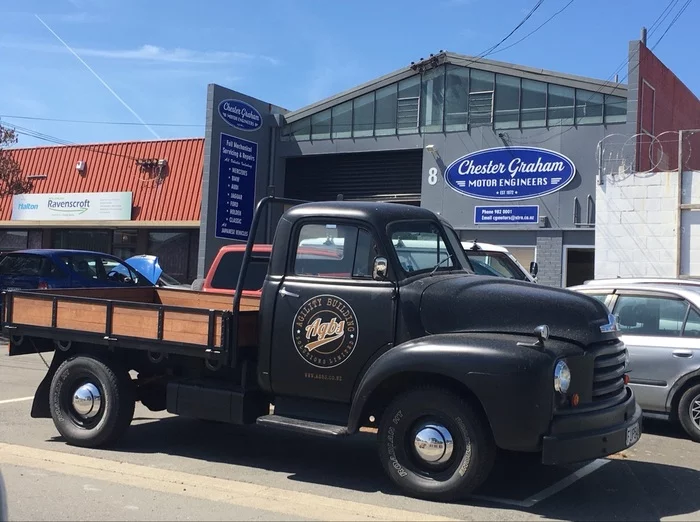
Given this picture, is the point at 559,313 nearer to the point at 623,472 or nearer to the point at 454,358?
the point at 454,358

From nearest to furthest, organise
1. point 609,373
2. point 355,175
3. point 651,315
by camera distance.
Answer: point 609,373 < point 651,315 < point 355,175

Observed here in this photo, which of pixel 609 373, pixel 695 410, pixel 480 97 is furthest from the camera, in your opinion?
pixel 480 97

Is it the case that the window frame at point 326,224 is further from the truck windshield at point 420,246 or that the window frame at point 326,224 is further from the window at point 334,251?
the truck windshield at point 420,246

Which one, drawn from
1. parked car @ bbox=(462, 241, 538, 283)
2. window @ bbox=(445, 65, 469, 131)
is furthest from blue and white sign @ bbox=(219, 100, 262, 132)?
parked car @ bbox=(462, 241, 538, 283)

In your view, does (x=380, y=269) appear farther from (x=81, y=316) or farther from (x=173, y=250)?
(x=173, y=250)

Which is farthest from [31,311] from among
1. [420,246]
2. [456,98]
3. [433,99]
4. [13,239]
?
[13,239]

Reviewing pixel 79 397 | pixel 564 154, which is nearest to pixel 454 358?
pixel 79 397

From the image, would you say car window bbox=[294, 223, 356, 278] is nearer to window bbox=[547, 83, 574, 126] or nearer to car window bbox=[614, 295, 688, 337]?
car window bbox=[614, 295, 688, 337]

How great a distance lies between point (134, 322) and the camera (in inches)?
269

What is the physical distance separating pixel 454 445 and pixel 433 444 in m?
0.15

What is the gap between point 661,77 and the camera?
19531 mm

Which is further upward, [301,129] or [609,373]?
[301,129]

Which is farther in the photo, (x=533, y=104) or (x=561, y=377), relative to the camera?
(x=533, y=104)

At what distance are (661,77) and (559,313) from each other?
1614 cm
